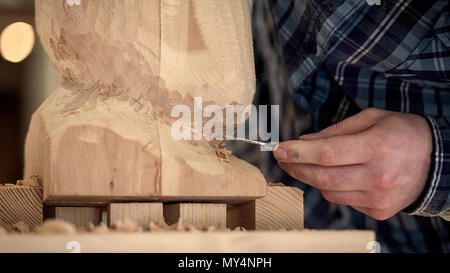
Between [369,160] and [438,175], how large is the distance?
6.6 inches

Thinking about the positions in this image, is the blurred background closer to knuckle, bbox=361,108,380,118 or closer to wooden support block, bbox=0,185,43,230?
wooden support block, bbox=0,185,43,230

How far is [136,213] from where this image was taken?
68cm

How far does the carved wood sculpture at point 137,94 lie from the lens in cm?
65

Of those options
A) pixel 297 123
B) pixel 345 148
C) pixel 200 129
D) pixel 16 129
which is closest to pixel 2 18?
pixel 16 129

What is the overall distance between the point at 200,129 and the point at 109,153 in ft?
0.68

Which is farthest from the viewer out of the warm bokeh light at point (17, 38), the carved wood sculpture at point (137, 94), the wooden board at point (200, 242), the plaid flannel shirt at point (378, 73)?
the warm bokeh light at point (17, 38)

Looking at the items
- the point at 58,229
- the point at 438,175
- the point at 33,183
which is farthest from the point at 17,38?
the point at 438,175

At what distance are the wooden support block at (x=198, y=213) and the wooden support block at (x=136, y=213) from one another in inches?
1.5

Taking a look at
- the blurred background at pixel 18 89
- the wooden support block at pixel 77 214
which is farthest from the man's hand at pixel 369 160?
the blurred background at pixel 18 89

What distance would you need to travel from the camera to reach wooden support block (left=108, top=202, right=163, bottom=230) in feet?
2.23

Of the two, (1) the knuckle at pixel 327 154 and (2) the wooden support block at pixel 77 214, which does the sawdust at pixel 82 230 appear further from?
(1) the knuckle at pixel 327 154

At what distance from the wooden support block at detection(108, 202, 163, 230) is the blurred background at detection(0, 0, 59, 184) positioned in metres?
1.96

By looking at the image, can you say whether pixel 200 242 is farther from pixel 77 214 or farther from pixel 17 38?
pixel 17 38

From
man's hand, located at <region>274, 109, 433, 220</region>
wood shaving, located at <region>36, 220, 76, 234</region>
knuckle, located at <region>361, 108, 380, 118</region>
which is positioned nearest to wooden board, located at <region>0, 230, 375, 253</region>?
wood shaving, located at <region>36, 220, 76, 234</region>
